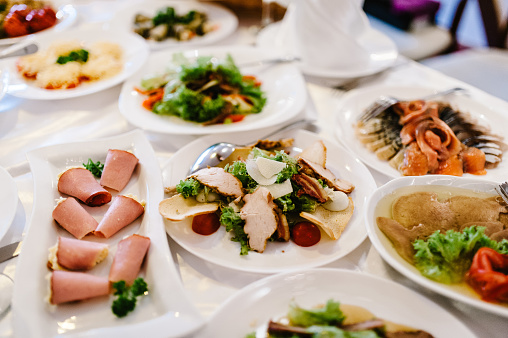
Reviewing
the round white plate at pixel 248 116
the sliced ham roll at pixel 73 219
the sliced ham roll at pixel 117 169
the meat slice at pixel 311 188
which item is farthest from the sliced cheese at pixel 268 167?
the sliced ham roll at pixel 73 219

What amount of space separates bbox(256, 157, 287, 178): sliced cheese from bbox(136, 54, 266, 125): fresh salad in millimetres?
715

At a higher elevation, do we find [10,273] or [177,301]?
[177,301]

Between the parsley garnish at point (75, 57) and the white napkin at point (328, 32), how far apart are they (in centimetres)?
169

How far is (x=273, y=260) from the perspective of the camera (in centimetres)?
150

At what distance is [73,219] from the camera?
1550mm

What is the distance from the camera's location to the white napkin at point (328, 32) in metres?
2.67

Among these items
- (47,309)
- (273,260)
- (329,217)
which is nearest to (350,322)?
(273,260)

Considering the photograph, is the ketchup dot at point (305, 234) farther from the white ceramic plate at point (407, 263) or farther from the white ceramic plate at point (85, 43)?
the white ceramic plate at point (85, 43)

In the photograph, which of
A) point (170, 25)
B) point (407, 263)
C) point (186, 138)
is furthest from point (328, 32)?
point (407, 263)

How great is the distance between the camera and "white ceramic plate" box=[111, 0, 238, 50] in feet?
10.6

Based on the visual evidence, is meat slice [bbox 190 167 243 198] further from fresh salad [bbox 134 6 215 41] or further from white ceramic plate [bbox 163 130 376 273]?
fresh salad [bbox 134 6 215 41]

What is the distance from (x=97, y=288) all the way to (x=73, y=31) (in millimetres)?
2650

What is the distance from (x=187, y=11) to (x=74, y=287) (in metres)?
3.23

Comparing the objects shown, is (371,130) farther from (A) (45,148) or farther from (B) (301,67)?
(A) (45,148)
